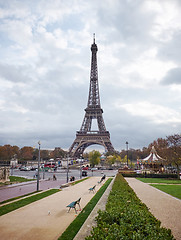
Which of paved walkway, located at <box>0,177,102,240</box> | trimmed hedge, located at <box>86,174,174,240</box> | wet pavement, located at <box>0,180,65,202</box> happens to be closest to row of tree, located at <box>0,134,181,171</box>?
wet pavement, located at <box>0,180,65,202</box>

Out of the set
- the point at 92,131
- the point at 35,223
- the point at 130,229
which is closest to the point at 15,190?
the point at 35,223

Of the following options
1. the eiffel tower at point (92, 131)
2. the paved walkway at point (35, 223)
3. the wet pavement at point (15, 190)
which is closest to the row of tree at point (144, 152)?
the eiffel tower at point (92, 131)

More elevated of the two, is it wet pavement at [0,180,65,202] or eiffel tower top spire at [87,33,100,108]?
eiffel tower top spire at [87,33,100,108]

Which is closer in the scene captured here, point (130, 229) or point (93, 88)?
point (130, 229)

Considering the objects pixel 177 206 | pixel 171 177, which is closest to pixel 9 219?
pixel 177 206

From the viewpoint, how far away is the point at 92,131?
87.3 m

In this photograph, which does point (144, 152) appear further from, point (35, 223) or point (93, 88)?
point (35, 223)

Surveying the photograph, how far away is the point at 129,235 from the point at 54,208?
8661 millimetres

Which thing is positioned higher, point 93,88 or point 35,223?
point 93,88

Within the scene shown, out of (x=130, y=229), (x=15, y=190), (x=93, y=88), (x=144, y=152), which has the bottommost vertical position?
(x=15, y=190)

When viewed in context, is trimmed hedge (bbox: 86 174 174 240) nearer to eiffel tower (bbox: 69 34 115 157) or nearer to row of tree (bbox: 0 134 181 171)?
row of tree (bbox: 0 134 181 171)

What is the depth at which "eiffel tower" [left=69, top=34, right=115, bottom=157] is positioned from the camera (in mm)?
83375

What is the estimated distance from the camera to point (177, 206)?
1207 centimetres

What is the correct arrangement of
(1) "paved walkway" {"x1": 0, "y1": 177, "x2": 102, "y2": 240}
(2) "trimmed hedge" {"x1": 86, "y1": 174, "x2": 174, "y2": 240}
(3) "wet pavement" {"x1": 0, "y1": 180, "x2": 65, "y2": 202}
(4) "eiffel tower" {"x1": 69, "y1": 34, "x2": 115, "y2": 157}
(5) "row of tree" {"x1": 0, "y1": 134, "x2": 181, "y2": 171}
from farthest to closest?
(4) "eiffel tower" {"x1": 69, "y1": 34, "x2": 115, "y2": 157} → (5) "row of tree" {"x1": 0, "y1": 134, "x2": 181, "y2": 171} → (3) "wet pavement" {"x1": 0, "y1": 180, "x2": 65, "y2": 202} → (1) "paved walkway" {"x1": 0, "y1": 177, "x2": 102, "y2": 240} → (2) "trimmed hedge" {"x1": 86, "y1": 174, "x2": 174, "y2": 240}
